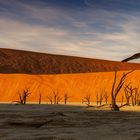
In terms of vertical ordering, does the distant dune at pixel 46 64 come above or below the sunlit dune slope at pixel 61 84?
above

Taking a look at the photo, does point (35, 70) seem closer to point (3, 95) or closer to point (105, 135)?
point (3, 95)

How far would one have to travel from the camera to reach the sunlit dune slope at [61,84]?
8544 cm

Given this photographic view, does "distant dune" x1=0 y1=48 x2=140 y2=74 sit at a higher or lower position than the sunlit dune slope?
higher

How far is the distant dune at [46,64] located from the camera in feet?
404

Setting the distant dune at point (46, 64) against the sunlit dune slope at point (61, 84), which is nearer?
the sunlit dune slope at point (61, 84)

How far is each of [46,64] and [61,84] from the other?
4068 cm

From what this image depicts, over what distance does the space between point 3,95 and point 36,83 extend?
8.73m

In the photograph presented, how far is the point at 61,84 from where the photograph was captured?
9206 cm

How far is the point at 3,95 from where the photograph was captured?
86.1 metres

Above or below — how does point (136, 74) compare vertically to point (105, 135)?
above

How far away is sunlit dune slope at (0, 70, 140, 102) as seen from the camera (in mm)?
85438

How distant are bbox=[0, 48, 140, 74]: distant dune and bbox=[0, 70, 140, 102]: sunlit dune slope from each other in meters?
22.7

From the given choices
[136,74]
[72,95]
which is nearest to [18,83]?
[72,95]

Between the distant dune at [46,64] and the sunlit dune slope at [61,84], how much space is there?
22.7 metres
